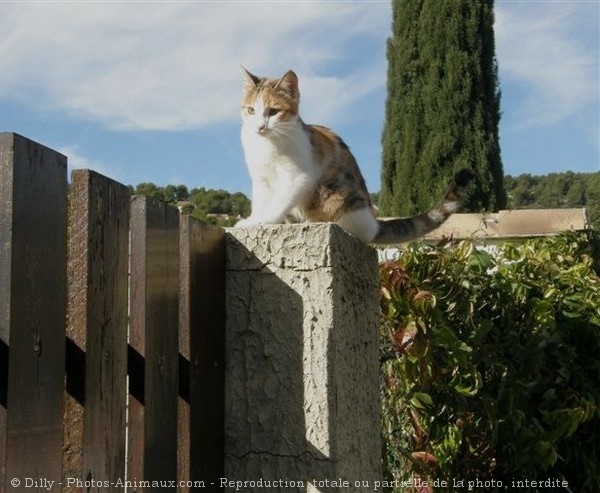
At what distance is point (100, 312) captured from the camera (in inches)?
56.0

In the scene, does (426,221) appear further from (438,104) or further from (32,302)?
(438,104)

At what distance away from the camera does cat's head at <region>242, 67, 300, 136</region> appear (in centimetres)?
298

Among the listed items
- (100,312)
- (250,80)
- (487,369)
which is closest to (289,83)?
(250,80)

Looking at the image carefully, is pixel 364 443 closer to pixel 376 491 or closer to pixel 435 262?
pixel 376 491

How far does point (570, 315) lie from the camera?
3.53 metres

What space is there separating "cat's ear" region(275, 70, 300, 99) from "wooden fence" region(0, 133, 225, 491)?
53.1 inches

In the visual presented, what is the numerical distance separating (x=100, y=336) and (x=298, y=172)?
1469 millimetres

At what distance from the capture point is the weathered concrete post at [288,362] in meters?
1.92

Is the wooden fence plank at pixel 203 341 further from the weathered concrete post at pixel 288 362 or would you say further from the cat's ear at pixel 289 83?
the cat's ear at pixel 289 83

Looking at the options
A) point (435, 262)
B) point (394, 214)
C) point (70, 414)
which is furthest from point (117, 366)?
point (394, 214)

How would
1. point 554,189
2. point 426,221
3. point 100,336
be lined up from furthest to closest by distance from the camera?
point 554,189 < point 426,221 < point 100,336

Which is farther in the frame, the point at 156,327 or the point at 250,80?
the point at 250,80

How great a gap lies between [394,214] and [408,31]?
302 centimetres

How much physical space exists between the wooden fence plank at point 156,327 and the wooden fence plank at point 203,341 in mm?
50
